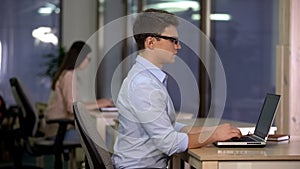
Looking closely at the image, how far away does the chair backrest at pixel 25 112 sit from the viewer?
5.14 metres

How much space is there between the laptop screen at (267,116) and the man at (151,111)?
5.2 inches

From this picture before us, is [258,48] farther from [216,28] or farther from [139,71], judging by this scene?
[139,71]

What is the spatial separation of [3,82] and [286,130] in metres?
4.57

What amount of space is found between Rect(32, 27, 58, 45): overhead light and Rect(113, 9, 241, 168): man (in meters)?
4.83

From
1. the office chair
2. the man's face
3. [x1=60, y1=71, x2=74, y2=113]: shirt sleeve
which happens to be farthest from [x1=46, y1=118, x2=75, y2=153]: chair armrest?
the man's face

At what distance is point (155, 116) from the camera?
2.61m

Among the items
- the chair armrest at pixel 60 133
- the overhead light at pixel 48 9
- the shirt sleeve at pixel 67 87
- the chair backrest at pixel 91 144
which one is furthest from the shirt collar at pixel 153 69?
the overhead light at pixel 48 9

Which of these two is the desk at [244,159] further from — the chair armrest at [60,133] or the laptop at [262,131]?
the chair armrest at [60,133]

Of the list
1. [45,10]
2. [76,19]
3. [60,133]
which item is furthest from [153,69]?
[45,10]

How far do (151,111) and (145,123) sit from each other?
0.21 feet

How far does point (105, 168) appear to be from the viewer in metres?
2.64

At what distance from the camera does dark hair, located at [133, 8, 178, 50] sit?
9.09ft

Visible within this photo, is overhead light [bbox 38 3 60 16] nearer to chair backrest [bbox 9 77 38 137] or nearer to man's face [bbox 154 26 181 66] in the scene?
chair backrest [bbox 9 77 38 137]

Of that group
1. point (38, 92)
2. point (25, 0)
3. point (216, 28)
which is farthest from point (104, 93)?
point (216, 28)
